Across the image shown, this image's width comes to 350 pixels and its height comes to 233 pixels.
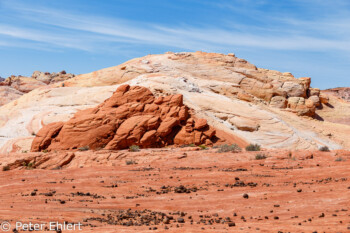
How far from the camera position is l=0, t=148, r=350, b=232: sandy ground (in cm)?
1131

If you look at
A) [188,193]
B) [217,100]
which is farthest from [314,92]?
[188,193]

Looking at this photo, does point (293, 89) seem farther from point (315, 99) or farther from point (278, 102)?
point (315, 99)

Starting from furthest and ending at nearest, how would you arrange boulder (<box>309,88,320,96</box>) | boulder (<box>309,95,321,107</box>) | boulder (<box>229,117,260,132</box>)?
boulder (<box>309,88,320,96</box>) → boulder (<box>309,95,321,107</box>) → boulder (<box>229,117,260,132</box>)

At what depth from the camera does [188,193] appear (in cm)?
1670

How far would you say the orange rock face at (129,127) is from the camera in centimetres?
3197

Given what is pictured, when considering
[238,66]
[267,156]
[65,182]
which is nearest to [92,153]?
[65,182]

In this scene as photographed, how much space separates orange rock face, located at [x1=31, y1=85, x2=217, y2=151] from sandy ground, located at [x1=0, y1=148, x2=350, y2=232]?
490 centimetres

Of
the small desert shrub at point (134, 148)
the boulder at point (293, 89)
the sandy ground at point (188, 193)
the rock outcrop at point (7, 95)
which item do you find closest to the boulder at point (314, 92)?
the boulder at point (293, 89)

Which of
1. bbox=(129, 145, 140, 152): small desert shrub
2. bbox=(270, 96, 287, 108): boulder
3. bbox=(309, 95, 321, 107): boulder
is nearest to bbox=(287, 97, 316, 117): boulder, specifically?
bbox=(270, 96, 287, 108): boulder

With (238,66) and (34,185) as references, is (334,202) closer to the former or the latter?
(34,185)

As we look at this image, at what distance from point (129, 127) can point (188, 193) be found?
16395mm

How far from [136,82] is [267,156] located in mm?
22065

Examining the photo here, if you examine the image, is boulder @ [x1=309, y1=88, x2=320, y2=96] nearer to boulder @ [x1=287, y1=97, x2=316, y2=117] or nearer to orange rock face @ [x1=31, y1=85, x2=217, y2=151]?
boulder @ [x1=287, y1=97, x2=316, y2=117]

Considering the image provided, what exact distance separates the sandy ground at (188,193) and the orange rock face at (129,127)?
490 centimetres
